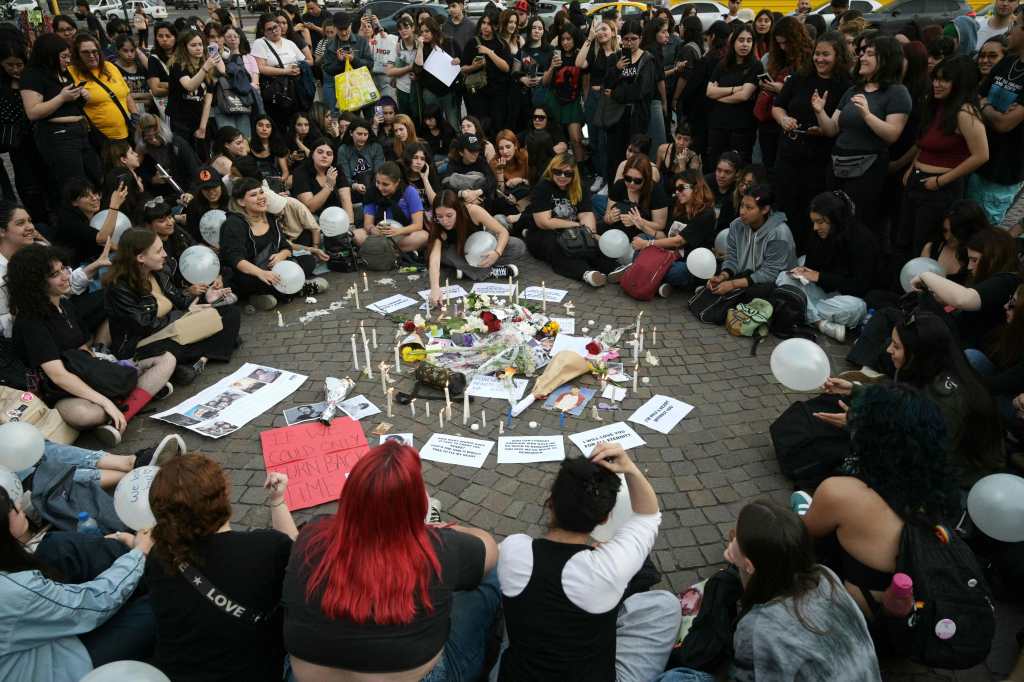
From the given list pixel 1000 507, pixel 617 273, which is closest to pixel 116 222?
pixel 617 273

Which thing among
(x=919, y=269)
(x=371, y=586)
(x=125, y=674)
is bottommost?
(x=919, y=269)

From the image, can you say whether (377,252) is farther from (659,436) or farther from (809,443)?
(809,443)

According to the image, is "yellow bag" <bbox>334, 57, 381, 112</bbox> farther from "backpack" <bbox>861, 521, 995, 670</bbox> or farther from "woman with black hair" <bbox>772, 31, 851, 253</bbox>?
"backpack" <bbox>861, 521, 995, 670</bbox>

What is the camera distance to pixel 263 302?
7609 mm

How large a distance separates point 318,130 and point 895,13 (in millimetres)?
14084

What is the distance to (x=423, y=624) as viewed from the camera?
278cm

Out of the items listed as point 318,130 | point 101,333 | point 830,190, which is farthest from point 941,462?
point 318,130

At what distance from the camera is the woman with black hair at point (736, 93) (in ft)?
29.2

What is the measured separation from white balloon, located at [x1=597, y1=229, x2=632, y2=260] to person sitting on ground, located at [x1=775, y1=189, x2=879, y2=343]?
5.71 feet

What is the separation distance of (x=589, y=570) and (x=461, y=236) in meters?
5.73

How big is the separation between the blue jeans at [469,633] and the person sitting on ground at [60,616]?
144 cm

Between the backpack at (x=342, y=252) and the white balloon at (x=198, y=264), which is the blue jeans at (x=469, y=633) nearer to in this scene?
the white balloon at (x=198, y=264)

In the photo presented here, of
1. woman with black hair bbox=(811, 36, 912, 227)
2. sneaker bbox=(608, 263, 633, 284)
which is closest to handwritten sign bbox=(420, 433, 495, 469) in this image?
sneaker bbox=(608, 263, 633, 284)

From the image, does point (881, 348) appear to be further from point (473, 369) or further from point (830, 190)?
point (473, 369)
